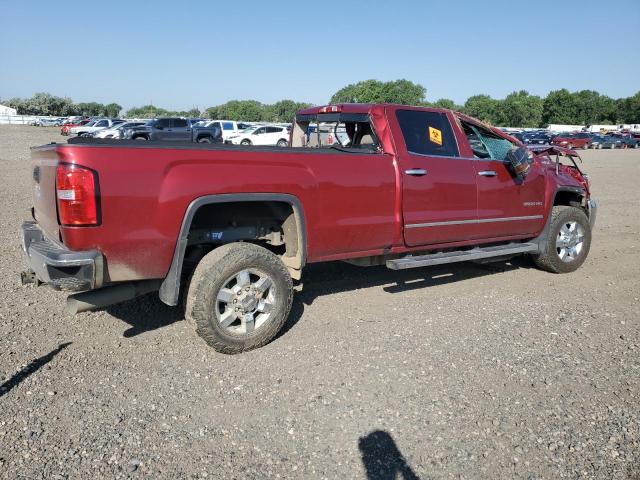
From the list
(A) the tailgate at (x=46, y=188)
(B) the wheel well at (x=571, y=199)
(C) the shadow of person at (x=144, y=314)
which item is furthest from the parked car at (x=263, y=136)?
(A) the tailgate at (x=46, y=188)

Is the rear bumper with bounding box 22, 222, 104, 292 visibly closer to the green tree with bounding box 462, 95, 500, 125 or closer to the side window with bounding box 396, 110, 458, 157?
the side window with bounding box 396, 110, 458, 157

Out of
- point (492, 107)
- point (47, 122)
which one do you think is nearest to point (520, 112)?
point (492, 107)

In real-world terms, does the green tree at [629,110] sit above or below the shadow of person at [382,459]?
above

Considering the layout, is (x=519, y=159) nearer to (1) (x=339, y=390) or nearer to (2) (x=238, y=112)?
(1) (x=339, y=390)

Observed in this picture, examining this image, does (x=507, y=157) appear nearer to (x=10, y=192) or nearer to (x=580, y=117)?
(x=10, y=192)

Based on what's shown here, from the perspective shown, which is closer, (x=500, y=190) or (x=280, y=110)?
(x=500, y=190)

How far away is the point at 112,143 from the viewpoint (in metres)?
3.61

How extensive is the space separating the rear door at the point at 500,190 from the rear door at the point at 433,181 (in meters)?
0.17

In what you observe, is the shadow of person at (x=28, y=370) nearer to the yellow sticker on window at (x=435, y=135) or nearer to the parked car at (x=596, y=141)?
the yellow sticker on window at (x=435, y=135)

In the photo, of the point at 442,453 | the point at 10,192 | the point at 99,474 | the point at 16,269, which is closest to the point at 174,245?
the point at 99,474

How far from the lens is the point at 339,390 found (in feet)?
11.9

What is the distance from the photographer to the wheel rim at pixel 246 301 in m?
4.04

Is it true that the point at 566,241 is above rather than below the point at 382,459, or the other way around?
above

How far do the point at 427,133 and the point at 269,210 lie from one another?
1.89 metres
